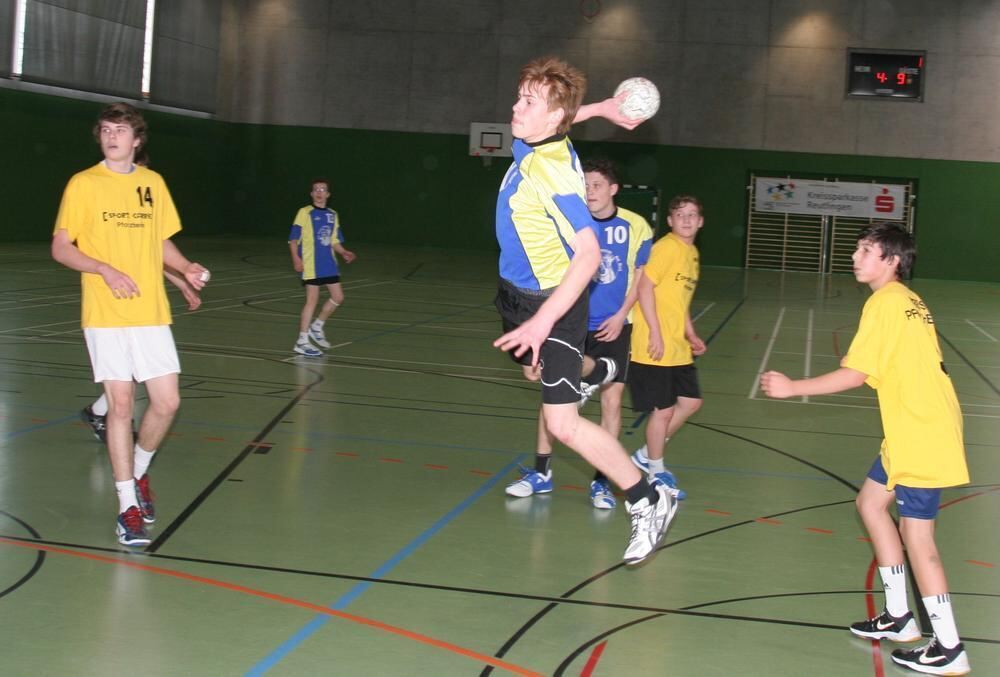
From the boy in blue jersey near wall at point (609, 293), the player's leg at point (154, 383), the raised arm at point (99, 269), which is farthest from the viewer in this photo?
the boy in blue jersey near wall at point (609, 293)

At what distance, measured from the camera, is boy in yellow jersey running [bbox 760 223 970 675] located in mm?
3709

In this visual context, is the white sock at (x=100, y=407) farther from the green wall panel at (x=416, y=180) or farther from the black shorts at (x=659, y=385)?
the green wall panel at (x=416, y=180)

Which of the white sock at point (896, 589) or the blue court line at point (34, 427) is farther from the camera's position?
the blue court line at point (34, 427)

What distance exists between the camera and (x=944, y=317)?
18047mm

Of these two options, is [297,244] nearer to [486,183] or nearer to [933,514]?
[933,514]

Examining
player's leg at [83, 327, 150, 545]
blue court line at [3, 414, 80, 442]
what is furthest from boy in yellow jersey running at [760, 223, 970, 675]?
blue court line at [3, 414, 80, 442]

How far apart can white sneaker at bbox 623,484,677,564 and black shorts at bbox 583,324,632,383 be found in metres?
1.37

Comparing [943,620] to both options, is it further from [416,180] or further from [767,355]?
[416,180]

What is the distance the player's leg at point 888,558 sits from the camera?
3.92 metres

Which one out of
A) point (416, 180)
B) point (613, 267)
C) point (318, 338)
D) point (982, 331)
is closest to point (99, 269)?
point (613, 267)

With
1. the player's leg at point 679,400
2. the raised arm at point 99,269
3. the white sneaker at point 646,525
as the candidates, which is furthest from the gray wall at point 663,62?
the white sneaker at point 646,525

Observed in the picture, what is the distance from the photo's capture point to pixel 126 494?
475 centimetres

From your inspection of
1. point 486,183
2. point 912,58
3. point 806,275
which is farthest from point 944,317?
point 486,183

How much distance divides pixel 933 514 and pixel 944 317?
15477 mm
